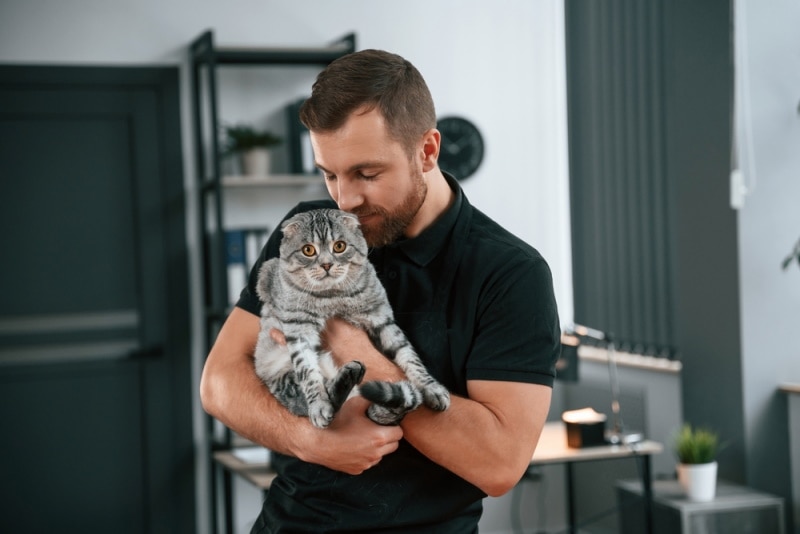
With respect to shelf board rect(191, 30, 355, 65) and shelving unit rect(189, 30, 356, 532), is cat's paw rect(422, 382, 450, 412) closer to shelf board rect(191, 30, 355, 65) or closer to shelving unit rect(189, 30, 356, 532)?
shelving unit rect(189, 30, 356, 532)

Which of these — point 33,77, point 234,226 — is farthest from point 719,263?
point 33,77

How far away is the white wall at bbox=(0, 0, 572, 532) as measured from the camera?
14.7 ft

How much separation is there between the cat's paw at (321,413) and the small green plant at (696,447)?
2.56 meters

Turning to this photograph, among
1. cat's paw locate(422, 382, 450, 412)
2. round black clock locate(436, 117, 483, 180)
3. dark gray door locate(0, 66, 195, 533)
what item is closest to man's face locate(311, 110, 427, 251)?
cat's paw locate(422, 382, 450, 412)

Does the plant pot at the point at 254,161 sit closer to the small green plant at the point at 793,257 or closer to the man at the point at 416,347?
the small green plant at the point at 793,257

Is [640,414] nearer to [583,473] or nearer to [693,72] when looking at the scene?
[583,473]

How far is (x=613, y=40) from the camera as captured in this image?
481 cm

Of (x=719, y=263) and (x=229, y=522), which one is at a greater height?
(x=719, y=263)

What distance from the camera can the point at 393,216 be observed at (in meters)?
1.64

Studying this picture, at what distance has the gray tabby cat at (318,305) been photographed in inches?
62.6

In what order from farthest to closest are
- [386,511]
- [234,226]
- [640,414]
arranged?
[234,226], [640,414], [386,511]

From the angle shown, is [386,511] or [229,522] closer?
[386,511]

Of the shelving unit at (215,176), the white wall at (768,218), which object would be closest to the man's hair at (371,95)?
the white wall at (768,218)

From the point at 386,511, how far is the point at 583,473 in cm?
373
